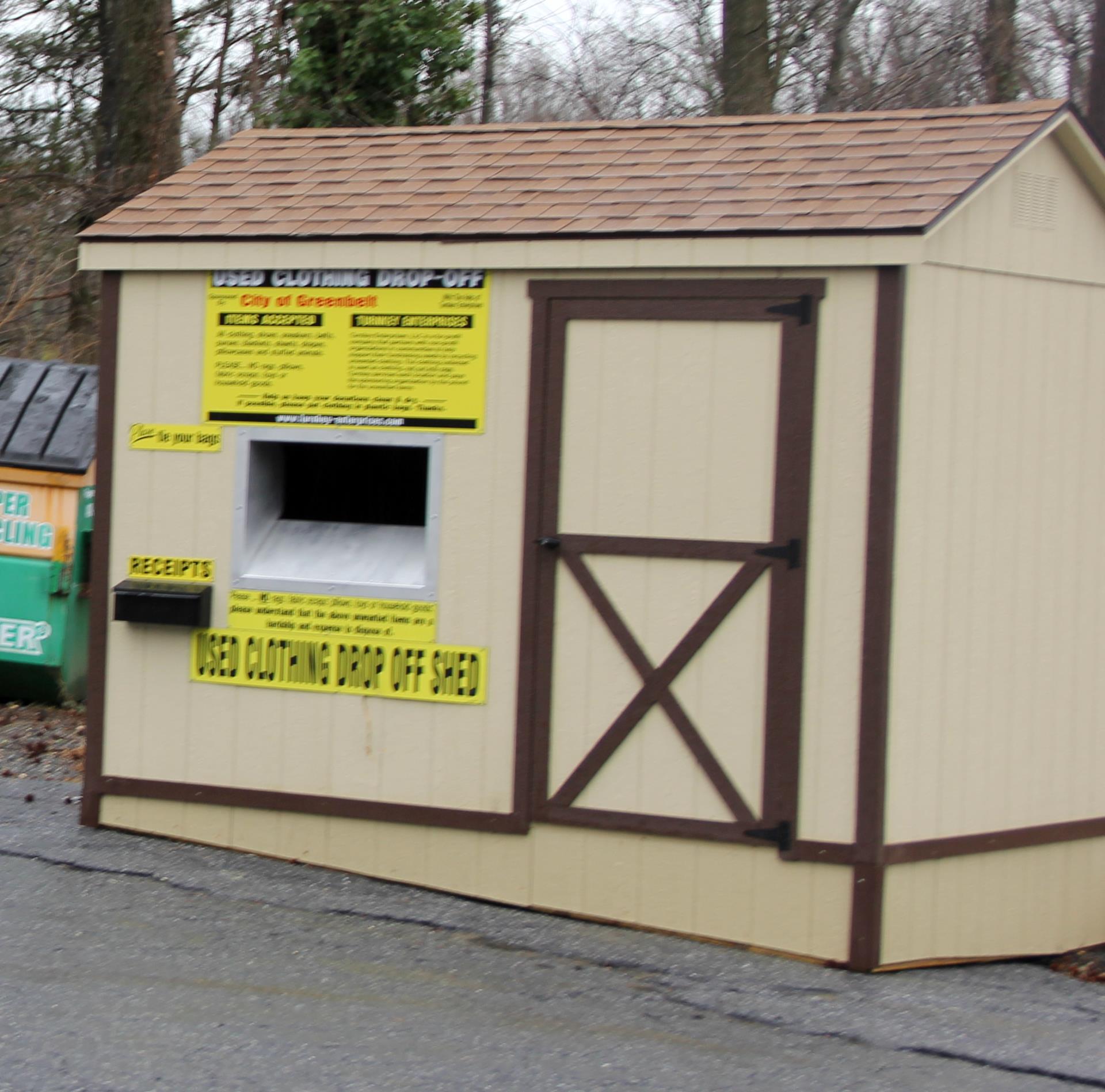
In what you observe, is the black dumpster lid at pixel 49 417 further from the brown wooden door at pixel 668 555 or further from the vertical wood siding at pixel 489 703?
the brown wooden door at pixel 668 555

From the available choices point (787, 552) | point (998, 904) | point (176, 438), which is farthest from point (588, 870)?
point (176, 438)

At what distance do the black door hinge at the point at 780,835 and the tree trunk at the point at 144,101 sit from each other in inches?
403

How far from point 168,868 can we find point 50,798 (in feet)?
4.53

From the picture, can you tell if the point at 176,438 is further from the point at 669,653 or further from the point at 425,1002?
the point at 425,1002

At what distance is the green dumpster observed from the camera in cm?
847

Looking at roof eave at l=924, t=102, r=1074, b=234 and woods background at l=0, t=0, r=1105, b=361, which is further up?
woods background at l=0, t=0, r=1105, b=361

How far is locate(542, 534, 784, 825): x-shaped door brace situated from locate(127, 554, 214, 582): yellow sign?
1.42 m

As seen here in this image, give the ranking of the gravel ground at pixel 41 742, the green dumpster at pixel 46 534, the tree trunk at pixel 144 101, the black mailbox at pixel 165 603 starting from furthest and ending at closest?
the tree trunk at pixel 144 101, the green dumpster at pixel 46 534, the gravel ground at pixel 41 742, the black mailbox at pixel 165 603

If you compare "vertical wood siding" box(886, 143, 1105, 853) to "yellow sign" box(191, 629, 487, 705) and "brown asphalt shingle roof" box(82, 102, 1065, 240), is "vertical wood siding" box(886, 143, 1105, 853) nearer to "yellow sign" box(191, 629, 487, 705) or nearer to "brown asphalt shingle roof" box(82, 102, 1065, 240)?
"brown asphalt shingle roof" box(82, 102, 1065, 240)

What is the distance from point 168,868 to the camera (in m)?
6.06

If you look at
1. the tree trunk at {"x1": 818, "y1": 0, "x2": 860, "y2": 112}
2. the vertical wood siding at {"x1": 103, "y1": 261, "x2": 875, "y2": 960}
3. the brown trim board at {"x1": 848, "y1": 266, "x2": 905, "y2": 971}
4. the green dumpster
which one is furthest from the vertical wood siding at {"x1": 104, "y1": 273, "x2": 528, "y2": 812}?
the tree trunk at {"x1": 818, "y1": 0, "x2": 860, "y2": 112}

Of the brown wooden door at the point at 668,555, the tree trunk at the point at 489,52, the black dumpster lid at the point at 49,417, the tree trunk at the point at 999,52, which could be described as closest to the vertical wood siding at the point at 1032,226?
the brown wooden door at the point at 668,555

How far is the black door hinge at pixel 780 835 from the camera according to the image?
5469 mm

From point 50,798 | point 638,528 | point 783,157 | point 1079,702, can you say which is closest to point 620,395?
point 638,528
